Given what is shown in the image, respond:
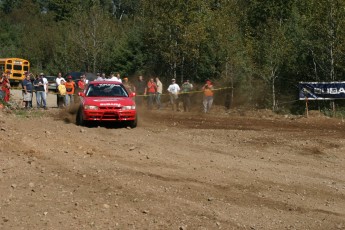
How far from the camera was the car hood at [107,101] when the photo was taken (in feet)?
60.5

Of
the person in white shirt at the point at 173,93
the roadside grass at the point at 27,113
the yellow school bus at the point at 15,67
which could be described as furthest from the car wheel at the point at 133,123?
the yellow school bus at the point at 15,67

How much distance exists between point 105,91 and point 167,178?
8.55 m

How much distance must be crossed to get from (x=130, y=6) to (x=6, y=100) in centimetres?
8155

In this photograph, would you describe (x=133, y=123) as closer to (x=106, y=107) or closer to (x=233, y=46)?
(x=106, y=107)

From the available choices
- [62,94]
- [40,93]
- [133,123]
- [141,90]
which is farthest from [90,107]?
[141,90]

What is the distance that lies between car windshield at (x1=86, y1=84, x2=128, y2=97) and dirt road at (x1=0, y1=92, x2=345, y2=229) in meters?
1.40

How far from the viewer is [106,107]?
1834 centimetres

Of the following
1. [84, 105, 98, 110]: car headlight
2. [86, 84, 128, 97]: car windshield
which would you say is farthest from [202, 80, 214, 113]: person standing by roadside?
[84, 105, 98, 110]: car headlight

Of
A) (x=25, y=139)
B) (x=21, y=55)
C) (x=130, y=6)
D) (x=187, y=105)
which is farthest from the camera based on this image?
(x=130, y=6)

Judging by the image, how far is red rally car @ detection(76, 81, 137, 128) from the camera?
60.2ft

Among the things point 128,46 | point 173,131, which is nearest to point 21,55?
point 128,46

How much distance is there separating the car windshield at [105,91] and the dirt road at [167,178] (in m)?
1.40

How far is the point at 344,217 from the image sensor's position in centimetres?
947

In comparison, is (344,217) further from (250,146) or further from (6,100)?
(6,100)
